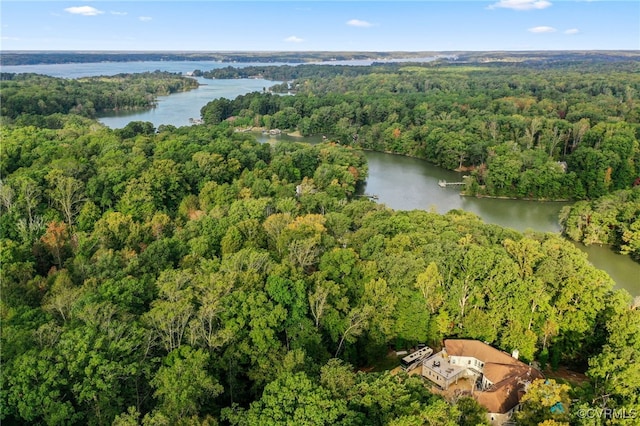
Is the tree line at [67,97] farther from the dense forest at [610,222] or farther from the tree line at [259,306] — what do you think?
the dense forest at [610,222]

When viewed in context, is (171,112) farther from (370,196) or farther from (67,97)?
(370,196)

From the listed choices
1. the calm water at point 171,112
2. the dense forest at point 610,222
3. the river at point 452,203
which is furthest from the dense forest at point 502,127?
the dense forest at point 610,222

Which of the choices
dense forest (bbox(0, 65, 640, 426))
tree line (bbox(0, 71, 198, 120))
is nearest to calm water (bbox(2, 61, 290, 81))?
tree line (bbox(0, 71, 198, 120))

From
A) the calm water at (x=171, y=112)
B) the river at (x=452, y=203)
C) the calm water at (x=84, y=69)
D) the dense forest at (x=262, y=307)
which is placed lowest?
the river at (x=452, y=203)

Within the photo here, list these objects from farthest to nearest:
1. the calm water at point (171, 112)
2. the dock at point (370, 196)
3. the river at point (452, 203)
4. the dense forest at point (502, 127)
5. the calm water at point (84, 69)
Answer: the calm water at point (84, 69), the calm water at point (171, 112), the dense forest at point (502, 127), the dock at point (370, 196), the river at point (452, 203)

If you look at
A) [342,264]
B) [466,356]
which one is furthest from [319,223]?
[466,356]

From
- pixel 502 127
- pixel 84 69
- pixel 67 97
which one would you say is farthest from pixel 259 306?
pixel 84 69
